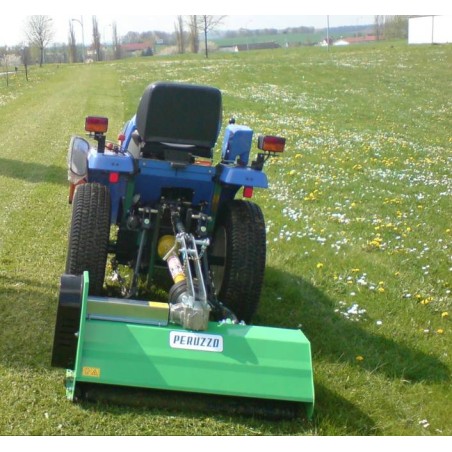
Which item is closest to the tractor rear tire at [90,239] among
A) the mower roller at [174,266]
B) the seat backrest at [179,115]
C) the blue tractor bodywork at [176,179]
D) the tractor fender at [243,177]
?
the mower roller at [174,266]

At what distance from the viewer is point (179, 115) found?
17.1 feet

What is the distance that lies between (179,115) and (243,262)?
1.18 meters

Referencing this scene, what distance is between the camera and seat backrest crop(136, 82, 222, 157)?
515cm

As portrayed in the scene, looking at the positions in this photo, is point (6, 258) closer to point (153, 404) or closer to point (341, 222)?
point (153, 404)

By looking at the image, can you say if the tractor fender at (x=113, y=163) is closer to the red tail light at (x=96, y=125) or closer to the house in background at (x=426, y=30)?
the red tail light at (x=96, y=125)

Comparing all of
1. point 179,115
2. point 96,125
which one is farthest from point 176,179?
point 96,125

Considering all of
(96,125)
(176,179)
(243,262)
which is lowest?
(243,262)

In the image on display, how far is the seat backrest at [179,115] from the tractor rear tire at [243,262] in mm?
629

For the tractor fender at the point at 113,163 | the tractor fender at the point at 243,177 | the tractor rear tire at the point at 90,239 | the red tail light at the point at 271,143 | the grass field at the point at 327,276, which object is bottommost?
the grass field at the point at 327,276

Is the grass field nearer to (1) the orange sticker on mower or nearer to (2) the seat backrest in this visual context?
(1) the orange sticker on mower

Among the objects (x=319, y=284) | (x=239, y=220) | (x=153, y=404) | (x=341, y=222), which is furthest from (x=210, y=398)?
(x=341, y=222)

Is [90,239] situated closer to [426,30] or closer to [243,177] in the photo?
[243,177]

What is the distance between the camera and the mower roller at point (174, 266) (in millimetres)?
3883

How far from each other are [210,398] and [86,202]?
5.43ft
